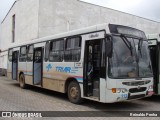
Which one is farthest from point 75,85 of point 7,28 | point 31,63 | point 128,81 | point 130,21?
point 7,28

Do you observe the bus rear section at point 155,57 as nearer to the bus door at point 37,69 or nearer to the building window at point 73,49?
the building window at point 73,49

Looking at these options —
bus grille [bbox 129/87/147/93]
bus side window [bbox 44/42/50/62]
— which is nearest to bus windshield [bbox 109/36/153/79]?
bus grille [bbox 129/87/147/93]

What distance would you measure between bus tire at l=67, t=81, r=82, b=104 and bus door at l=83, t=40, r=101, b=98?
52 cm

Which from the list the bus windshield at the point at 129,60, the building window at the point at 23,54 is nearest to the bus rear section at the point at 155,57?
the bus windshield at the point at 129,60

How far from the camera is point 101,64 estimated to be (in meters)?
7.77

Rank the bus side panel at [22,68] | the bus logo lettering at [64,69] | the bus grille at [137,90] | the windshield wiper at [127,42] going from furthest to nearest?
the bus side panel at [22,68], the bus logo lettering at [64,69], the windshield wiper at [127,42], the bus grille at [137,90]

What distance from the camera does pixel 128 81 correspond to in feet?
25.4

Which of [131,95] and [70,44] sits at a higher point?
[70,44]

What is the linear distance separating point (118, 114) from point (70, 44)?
3.63 m

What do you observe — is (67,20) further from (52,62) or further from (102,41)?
(102,41)

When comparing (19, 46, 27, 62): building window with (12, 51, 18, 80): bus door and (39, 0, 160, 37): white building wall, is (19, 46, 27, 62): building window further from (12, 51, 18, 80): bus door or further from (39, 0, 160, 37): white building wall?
(39, 0, 160, 37): white building wall

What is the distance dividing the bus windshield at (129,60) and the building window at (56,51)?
10.3 feet

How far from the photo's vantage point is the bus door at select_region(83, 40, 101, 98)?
8.53 m

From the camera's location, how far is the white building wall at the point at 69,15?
24250 mm
